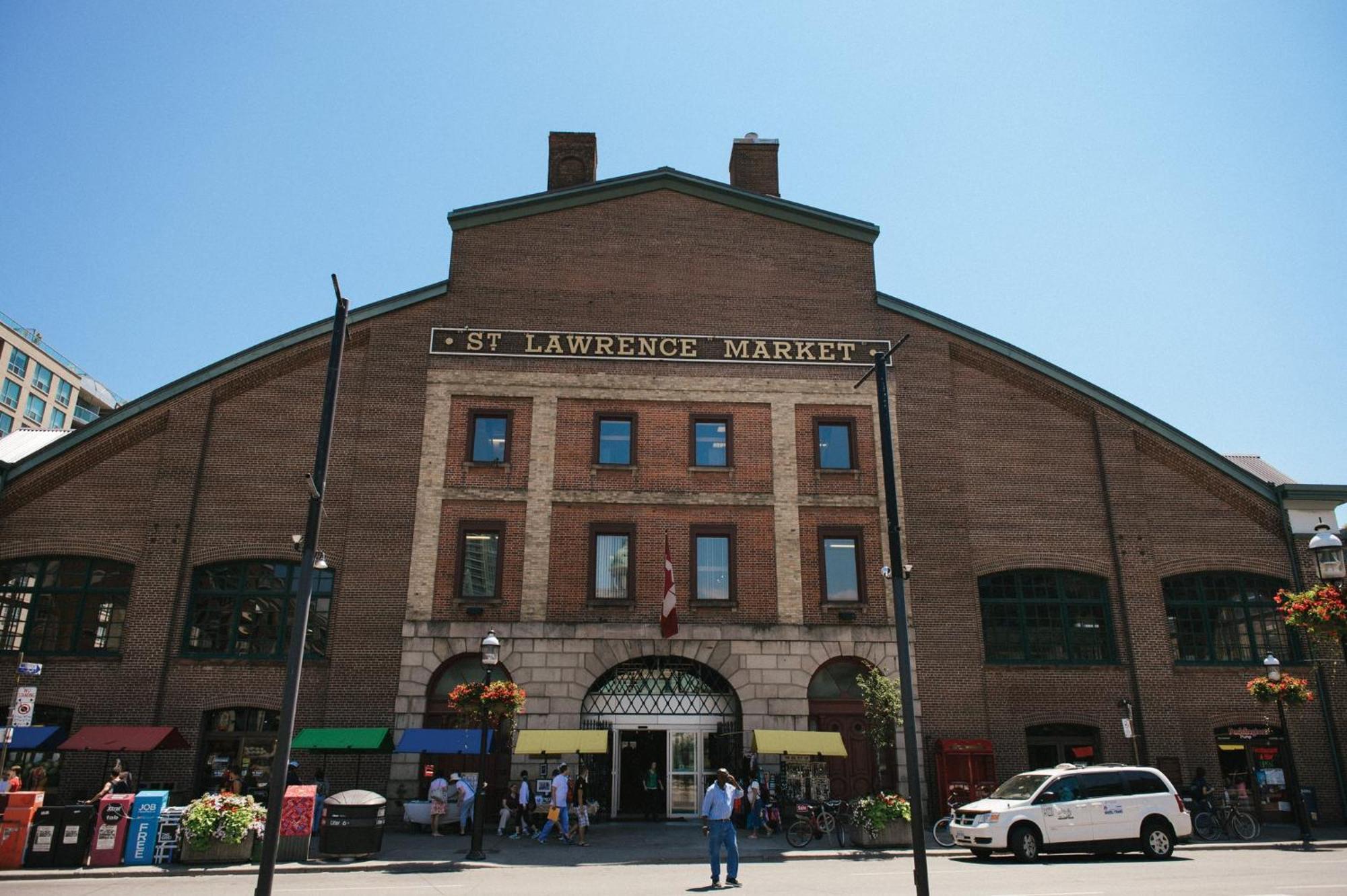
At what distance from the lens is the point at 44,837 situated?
56.3ft

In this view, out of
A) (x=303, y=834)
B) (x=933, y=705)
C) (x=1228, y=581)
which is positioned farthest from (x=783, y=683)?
(x=1228, y=581)

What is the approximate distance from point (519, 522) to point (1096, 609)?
17322mm

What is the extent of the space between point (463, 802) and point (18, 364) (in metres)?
68.8

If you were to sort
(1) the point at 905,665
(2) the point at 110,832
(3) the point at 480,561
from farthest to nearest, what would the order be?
(3) the point at 480,561 < (2) the point at 110,832 < (1) the point at 905,665

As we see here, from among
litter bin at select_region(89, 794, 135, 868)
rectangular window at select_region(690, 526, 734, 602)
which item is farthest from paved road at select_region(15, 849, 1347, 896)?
rectangular window at select_region(690, 526, 734, 602)

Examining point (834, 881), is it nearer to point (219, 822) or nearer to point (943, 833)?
point (943, 833)

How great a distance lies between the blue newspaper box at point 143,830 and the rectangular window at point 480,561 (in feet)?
30.6

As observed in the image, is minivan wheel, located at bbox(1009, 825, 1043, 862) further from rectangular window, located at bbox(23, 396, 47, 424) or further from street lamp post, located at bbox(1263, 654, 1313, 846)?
rectangular window, located at bbox(23, 396, 47, 424)

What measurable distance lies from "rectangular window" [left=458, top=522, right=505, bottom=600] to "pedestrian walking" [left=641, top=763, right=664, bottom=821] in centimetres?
643

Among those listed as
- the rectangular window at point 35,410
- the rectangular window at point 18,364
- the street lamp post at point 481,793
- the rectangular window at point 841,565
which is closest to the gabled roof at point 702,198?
the rectangular window at point 841,565

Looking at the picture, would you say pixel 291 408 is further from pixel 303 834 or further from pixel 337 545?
pixel 303 834

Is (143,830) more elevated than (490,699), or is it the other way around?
(490,699)

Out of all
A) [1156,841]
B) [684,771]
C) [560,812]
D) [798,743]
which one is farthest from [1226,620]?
[560,812]

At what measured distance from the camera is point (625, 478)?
2706cm
